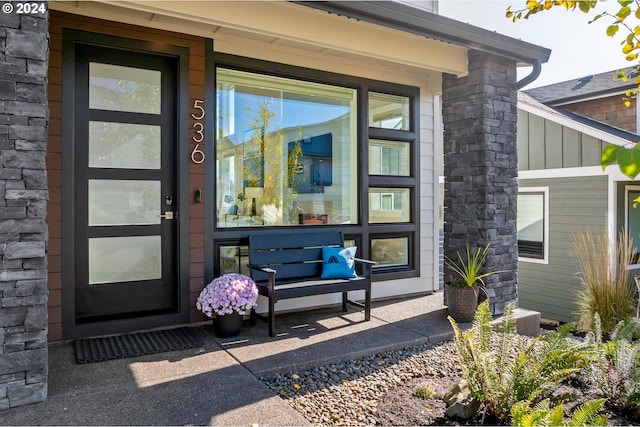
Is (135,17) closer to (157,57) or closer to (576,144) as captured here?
(157,57)

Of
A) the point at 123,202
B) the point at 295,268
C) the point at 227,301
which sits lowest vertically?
the point at 227,301

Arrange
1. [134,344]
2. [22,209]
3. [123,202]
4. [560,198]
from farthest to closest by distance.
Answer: [560,198] → [123,202] → [134,344] → [22,209]

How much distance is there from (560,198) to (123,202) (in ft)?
24.1

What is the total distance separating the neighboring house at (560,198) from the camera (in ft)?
24.0

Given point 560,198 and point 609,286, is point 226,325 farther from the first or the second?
point 560,198

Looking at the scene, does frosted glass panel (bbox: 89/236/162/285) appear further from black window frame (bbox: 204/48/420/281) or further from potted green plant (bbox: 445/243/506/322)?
potted green plant (bbox: 445/243/506/322)

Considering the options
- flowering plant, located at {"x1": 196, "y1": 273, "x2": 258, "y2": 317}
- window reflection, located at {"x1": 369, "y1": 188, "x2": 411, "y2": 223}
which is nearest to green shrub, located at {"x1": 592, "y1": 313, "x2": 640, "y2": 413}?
flowering plant, located at {"x1": 196, "y1": 273, "x2": 258, "y2": 317}

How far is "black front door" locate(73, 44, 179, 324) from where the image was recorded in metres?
3.52

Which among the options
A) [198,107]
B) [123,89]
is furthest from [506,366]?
[123,89]

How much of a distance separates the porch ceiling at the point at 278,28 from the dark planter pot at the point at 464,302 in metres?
2.19

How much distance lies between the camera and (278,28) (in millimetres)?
3428

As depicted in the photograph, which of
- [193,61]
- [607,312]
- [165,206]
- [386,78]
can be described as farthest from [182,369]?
[607,312]

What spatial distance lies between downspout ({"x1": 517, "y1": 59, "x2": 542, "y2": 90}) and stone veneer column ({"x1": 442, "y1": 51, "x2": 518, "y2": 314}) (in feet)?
0.42

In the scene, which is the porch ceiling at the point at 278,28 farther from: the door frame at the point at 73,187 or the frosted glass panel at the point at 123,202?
the frosted glass panel at the point at 123,202
